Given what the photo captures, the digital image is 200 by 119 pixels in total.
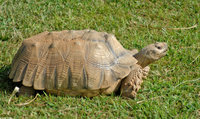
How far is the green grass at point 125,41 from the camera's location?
406 cm

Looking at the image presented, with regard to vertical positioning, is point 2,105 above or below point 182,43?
below

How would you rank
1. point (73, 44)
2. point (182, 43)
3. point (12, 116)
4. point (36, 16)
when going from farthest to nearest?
point (36, 16) → point (182, 43) → point (73, 44) → point (12, 116)

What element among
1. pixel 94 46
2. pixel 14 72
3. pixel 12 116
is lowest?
pixel 12 116

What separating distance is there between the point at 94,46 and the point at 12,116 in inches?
59.4

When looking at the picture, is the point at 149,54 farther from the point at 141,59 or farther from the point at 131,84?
the point at 131,84

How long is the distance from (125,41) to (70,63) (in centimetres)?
195

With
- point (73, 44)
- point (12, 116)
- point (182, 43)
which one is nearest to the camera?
point (12, 116)

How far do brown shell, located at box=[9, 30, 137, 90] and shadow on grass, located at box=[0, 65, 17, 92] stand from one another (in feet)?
1.10

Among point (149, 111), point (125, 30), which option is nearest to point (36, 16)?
point (125, 30)

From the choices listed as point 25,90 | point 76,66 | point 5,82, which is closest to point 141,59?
point 76,66

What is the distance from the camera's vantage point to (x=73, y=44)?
4195 mm

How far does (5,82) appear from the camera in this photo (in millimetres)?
4676

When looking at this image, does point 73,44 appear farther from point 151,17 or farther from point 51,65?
point 151,17

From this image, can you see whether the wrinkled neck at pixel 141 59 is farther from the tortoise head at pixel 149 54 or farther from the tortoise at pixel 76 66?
the tortoise at pixel 76 66
